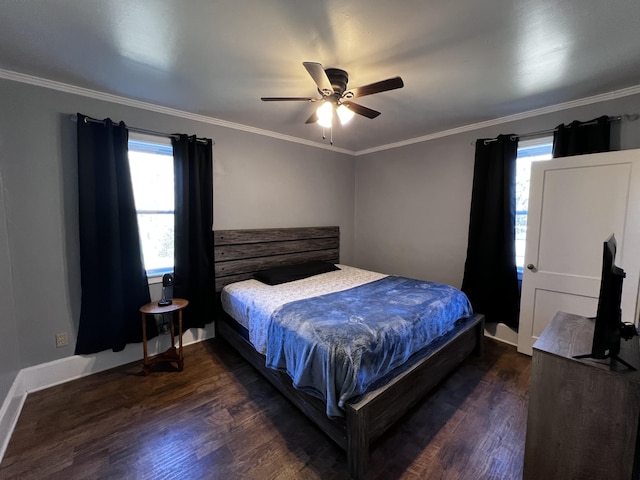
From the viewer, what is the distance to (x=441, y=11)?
142 centimetres

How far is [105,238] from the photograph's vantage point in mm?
2416

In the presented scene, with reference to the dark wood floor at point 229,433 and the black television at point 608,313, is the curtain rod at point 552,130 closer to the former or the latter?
the black television at point 608,313

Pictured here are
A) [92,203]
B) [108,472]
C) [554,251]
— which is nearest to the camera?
[108,472]

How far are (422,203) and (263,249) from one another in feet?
7.51

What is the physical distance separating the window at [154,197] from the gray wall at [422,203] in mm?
2907

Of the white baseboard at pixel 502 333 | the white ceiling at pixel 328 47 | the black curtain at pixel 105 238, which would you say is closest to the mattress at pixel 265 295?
the black curtain at pixel 105 238

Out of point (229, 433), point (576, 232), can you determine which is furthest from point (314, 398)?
point (576, 232)

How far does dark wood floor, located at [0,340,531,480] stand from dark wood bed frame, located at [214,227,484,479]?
14cm

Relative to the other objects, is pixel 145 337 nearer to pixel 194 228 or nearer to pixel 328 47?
pixel 194 228

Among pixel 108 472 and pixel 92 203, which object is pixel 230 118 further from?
pixel 108 472

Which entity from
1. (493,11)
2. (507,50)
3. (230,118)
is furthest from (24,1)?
(507,50)

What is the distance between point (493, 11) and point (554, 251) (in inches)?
87.4

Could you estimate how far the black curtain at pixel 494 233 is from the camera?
2926mm

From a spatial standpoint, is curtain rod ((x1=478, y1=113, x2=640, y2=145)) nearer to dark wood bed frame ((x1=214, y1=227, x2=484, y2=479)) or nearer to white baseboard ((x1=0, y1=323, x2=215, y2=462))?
dark wood bed frame ((x1=214, y1=227, x2=484, y2=479))
